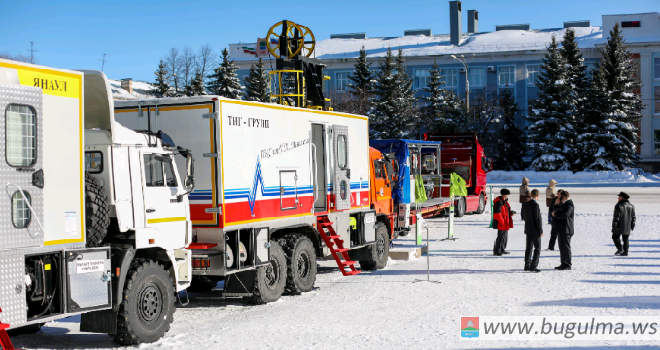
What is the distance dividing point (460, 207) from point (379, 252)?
12412 mm

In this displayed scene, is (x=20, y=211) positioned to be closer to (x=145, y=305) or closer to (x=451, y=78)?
(x=145, y=305)

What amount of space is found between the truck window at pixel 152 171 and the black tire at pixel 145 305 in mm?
1036

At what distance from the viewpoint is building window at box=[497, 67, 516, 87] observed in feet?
227

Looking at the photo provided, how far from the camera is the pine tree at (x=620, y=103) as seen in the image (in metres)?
52.9

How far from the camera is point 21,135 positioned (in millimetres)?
6484

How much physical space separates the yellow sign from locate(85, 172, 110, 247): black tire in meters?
1.04

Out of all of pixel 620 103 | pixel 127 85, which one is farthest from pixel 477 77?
pixel 127 85

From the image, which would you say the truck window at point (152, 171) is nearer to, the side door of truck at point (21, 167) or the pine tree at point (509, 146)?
the side door of truck at point (21, 167)

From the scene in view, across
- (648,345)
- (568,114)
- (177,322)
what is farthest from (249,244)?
(568,114)

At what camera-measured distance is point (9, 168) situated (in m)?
6.33

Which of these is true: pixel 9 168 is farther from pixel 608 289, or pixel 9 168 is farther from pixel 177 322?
pixel 608 289

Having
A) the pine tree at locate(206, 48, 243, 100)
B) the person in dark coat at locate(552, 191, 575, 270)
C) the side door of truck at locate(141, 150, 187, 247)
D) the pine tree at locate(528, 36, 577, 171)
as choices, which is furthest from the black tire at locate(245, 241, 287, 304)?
the pine tree at locate(528, 36, 577, 171)

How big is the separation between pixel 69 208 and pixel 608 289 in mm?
8444

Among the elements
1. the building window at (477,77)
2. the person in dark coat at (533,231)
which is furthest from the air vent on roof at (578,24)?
the person in dark coat at (533,231)
